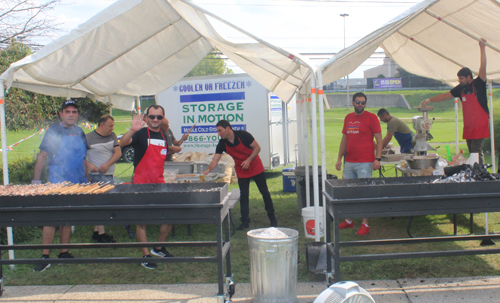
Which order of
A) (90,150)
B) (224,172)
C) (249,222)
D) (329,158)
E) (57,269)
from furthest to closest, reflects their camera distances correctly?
(329,158)
(224,172)
(249,222)
(90,150)
(57,269)

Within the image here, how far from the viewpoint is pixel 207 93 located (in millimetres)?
10656

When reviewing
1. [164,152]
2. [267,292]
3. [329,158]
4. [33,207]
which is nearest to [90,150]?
[164,152]

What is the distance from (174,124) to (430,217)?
7.13 meters

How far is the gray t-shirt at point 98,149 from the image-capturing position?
17.5 ft

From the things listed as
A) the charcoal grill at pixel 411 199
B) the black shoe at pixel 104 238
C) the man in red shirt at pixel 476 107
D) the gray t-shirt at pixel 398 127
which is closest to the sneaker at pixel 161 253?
the black shoe at pixel 104 238

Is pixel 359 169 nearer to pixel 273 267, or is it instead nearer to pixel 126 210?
pixel 273 267

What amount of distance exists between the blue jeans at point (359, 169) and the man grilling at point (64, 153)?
355cm

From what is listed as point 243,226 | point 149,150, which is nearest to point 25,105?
point 149,150

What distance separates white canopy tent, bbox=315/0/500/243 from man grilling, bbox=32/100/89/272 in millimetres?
3010

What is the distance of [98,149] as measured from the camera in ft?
17.5

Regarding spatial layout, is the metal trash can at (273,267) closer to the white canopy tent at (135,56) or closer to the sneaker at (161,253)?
the sneaker at (161,253)

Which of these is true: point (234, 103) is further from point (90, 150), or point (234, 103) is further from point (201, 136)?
point (90, 150)

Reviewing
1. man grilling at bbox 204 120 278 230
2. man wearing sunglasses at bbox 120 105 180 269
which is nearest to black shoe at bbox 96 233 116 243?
man wearing sunglasses at bbox 120 105 180 269

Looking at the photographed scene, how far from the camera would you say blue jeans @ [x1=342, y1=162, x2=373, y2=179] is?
532cm
